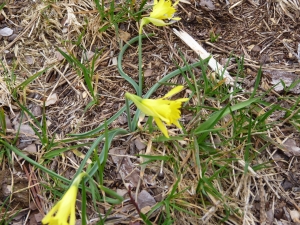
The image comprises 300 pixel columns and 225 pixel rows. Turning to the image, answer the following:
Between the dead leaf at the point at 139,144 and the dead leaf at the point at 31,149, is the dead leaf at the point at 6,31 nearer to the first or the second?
the dead leaf at the point at 31,149

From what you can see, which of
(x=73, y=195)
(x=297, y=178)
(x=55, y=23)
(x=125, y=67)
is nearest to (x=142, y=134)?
(x=125, y=67)

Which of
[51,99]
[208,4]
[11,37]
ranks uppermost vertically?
[11,37]

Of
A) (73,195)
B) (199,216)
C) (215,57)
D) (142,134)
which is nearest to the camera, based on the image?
(73,195)

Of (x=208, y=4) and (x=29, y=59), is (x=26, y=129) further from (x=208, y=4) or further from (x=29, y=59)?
(x=208, y=4)

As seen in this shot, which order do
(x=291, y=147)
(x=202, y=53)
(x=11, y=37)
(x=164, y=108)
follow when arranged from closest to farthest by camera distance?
(x=164, y=108) → (x=291, y=147) → (x=202, y=53) → (x=11, y=37)

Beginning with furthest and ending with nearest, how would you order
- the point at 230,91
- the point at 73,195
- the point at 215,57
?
the point at 215,57, the point at 230,91, the point at 73,195

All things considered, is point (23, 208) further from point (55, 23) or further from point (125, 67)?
point (55, 23)

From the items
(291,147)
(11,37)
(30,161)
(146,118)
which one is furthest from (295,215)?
(11,37)

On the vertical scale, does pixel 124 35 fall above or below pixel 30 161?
above
